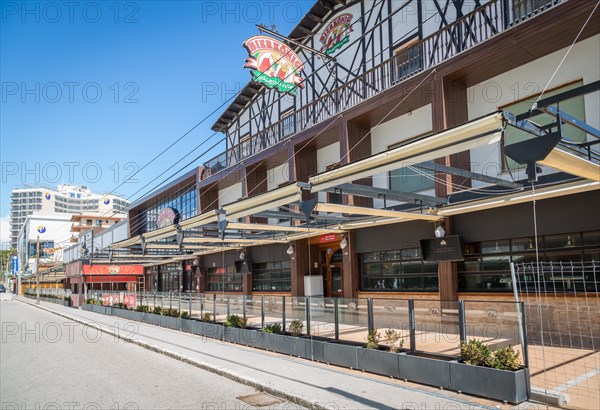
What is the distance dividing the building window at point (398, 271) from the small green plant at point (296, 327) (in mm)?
5767

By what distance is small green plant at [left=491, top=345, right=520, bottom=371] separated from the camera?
24.8ft

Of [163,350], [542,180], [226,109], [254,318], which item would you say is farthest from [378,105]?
[226,109]

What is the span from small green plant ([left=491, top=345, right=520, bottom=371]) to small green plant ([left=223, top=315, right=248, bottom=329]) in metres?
8.26

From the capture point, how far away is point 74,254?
71.8 metres

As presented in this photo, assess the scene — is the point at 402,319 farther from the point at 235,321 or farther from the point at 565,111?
the point at 565,111

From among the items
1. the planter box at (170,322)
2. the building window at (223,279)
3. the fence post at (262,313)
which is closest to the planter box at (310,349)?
the fence post at (262,313)

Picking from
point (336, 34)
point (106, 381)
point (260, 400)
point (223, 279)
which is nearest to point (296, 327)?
point (260, 400)

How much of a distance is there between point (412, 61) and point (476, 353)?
11.8 metres

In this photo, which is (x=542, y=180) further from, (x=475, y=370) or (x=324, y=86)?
(x=324, y=86)

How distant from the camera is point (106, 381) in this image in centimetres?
1001

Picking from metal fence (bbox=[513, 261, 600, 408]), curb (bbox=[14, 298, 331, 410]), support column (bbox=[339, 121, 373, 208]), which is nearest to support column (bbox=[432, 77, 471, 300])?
support column (bbox=[339, 121, 373, 208])

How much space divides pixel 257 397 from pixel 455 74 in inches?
429

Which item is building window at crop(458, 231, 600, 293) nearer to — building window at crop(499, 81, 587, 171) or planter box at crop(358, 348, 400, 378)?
building window at crop(499, 81, 587, 171)

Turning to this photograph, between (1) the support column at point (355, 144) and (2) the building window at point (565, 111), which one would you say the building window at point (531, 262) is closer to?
(2) the building window at point (565, 111)
